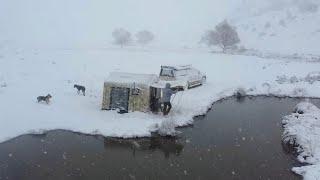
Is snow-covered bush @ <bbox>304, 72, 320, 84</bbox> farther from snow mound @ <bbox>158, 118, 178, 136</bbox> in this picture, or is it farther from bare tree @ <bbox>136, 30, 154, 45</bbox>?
bare tree @ <bbox>136, 30, 154, 45</bbox>

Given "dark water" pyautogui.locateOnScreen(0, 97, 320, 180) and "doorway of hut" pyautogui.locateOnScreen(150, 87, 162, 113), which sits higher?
"doorway of hut" pyautogui.locateOnScreen(150, 87, 162, 113)

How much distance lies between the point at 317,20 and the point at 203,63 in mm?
55374

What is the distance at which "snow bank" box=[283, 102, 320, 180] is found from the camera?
46.9 ft

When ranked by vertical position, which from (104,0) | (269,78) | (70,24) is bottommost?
(269,78)

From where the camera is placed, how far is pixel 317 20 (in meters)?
90.2

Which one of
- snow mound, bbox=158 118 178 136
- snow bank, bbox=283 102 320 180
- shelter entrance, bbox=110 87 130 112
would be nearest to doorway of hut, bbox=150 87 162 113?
shelter entrance, bbox=110 87 130 112

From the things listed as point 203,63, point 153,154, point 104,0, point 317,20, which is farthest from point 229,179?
point 104,0

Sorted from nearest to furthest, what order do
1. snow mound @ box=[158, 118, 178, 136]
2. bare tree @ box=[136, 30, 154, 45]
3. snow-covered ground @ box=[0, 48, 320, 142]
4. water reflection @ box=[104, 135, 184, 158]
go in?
1. water reflection @ box=[104, 135, 184, 158]
2. snow mound @ box=[158, 118, 178, 136]
3. snow-covered ground @ box=[0, 48, 320, 142]
4. bare tree @ box=[136, 30, 154, 45]

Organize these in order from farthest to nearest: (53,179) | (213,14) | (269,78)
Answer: (213,14) → (269,78) → (53,179)

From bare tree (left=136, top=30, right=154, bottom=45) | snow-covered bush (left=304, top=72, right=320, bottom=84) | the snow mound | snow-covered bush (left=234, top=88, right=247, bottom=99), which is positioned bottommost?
the snow mound

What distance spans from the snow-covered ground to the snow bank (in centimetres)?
525

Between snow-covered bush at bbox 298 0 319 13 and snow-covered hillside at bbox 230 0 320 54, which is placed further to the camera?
snow-covered bush at bbox 298 0 319 13

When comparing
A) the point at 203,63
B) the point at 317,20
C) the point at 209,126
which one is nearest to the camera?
the point at 209,126

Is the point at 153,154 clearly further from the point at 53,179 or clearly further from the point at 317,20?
the point at 317,20
